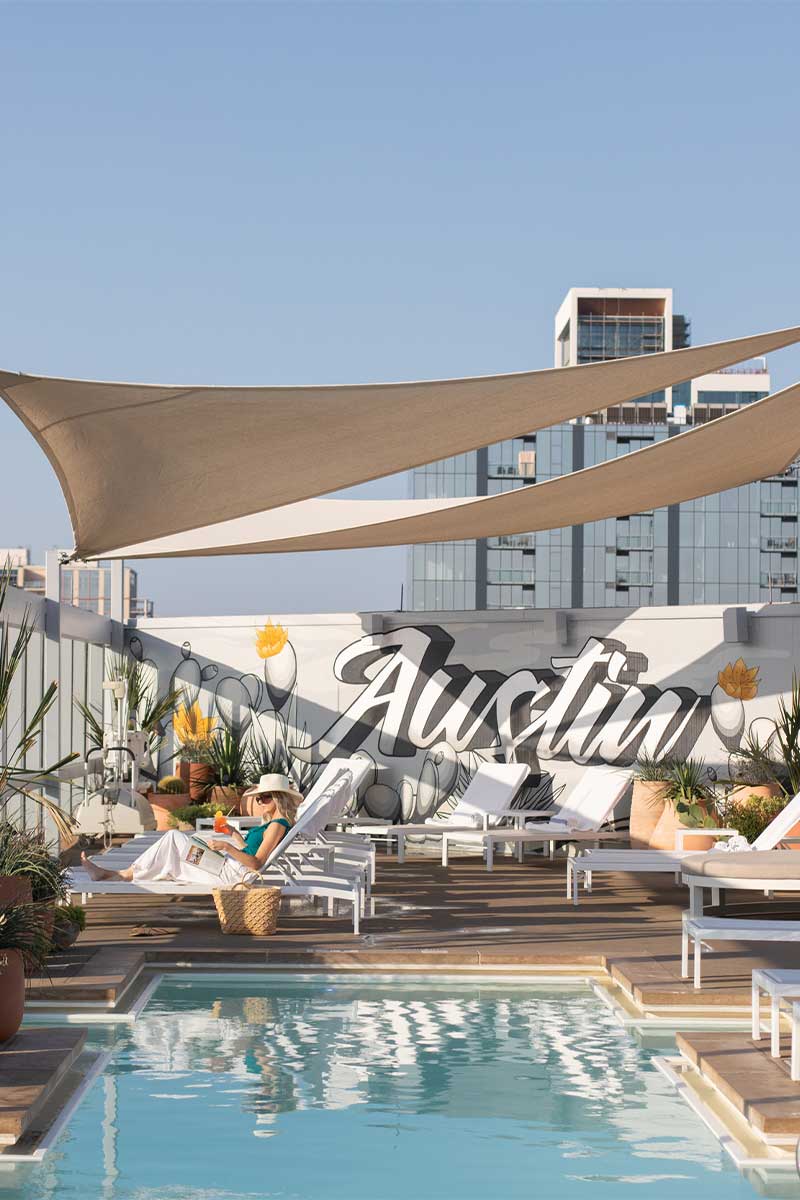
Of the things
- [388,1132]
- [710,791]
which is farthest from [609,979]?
[710,791]

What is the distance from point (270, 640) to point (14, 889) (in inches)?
396

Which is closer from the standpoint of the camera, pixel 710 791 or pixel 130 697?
pixel 710 791

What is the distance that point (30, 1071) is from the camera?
16.9ft

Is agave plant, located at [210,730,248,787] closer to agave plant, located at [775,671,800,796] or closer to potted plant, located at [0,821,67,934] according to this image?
agave plant, located at [775,671,800,796]

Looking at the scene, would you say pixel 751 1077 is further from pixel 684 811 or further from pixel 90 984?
pixel 684 811

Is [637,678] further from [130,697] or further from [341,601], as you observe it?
[341,601]

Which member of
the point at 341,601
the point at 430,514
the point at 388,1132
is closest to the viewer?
the point at 388,1132

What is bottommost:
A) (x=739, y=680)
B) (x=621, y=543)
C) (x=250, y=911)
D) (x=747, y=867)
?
(x=250, y=911)

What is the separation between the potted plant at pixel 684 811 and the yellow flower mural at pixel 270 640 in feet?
15.8

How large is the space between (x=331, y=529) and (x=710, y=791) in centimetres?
496

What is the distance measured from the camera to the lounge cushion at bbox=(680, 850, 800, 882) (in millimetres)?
7570

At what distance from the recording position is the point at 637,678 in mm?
14859

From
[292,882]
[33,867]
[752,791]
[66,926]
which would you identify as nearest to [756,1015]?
[33,867]

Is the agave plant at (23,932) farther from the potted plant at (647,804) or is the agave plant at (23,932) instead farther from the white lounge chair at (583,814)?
the potted plant at (647,804)
